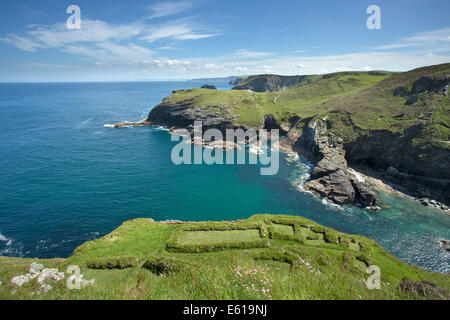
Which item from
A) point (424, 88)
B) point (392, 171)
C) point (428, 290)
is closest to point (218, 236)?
point (428, 290)

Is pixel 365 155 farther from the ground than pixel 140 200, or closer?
farther from the ground

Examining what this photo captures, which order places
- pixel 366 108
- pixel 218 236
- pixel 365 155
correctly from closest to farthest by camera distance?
pixel 218 236 < pixel 365 155 < pixel 366 108

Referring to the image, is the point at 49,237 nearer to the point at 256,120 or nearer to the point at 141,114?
the point at 256,120

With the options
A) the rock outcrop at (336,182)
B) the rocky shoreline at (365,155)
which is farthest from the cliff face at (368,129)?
the rocky shoreline at (365,155)

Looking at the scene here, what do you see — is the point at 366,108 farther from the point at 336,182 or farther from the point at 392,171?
the point at 336,182

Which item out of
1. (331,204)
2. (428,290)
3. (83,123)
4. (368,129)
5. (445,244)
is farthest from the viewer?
(83,123)

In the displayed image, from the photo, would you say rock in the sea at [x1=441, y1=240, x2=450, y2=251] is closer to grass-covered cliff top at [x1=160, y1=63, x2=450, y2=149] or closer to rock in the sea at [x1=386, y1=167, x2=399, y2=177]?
rock in the sea at [x1=386, y1=167, x2=399, y2=177]

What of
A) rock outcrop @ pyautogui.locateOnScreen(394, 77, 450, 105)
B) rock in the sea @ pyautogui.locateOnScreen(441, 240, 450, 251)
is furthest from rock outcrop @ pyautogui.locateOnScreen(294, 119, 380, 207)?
rock outcrop @ pyautogui.locateOnScreen(394, 77, 450, 105)

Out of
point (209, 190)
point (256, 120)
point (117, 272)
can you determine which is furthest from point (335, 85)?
point (117, 272)
